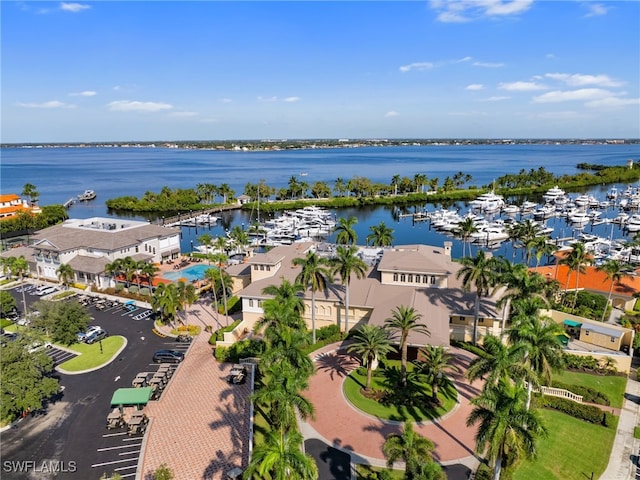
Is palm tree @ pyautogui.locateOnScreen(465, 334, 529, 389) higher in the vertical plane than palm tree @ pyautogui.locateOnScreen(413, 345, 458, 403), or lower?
higher

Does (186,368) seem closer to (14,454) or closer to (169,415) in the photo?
(169,415)

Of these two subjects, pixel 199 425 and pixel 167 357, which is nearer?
pixel 199 425

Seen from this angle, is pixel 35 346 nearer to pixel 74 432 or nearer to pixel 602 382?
pixel 74 432

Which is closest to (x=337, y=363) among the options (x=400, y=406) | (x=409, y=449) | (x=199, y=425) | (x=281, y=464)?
(x=400, y=406)

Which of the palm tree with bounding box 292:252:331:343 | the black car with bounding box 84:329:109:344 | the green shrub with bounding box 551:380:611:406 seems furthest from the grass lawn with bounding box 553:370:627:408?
the black car with bounding box 84:329:109:344

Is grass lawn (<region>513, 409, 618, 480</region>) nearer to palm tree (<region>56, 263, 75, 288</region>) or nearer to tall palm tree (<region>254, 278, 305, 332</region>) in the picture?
tall palm tree (<region>254, 278, 305, 332</region>)

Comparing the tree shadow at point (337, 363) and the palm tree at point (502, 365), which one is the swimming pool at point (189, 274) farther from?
the palm tree at point (502, 365)

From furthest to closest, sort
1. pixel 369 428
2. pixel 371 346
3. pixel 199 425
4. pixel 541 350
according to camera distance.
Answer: pixel 371 346, pixel 199 425, pixel 369 428, pixel 541 350
